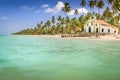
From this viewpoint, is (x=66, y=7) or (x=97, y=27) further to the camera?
(x=66, y=7)

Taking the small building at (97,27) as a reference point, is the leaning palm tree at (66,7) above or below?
above

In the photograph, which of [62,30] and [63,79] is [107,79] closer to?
[63,79]

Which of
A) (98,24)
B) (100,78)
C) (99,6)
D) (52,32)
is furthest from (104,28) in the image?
(100,78)

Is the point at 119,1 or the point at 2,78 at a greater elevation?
the point at 119,1

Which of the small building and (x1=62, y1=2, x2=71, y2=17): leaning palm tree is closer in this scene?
the small building

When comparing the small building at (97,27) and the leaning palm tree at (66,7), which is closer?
the small building at (97,27)

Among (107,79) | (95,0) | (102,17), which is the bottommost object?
(107,79)

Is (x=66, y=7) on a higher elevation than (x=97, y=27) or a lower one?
higher

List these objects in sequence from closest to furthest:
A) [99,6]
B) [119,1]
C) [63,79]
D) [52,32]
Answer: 1. [63,79]
2. [119,1]
3. [99,6]
4. [52,32]

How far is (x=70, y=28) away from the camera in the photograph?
81.8 m

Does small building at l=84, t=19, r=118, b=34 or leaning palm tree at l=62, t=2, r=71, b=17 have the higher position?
leaning palm tree at l=62, t=2, r=71, b=17

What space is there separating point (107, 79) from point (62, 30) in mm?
84450

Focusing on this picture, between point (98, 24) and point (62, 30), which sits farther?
point (62, 30)

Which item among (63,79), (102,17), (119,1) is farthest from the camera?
(102,17)
